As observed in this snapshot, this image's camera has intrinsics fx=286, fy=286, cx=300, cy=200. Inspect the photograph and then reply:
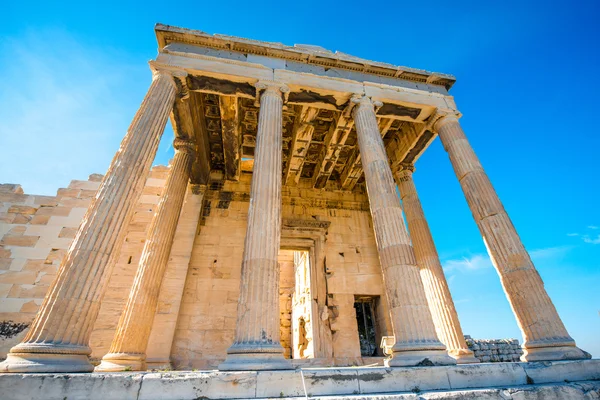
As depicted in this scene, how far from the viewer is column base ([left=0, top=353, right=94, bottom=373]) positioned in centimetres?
438

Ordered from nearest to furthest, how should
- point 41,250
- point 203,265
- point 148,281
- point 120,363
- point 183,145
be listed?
point 120,363, point 148,281, point 41,250, point 183,145, point 203,265

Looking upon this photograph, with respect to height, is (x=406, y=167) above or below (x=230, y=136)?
below

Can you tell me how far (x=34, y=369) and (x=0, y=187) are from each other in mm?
10952

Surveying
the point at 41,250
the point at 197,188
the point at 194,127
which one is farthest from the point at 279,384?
the point at 41,250

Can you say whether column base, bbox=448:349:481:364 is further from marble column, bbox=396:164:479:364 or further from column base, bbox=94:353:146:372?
column base, bbox=94:353:146:372

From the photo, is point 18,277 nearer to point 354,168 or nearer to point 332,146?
point 332,146

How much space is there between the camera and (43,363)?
4.57 m

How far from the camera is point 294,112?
457 inches

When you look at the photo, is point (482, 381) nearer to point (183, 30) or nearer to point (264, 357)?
point (264, 357)

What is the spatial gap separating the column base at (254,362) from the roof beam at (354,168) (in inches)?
388

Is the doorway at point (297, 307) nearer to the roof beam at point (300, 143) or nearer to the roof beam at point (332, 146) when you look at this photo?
the roof beam at point (300, 143)

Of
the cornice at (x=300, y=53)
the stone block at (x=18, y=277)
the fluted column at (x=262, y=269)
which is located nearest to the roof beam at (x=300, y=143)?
the cornice at (x=300, y=53)

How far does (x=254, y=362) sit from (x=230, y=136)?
8.91 meters

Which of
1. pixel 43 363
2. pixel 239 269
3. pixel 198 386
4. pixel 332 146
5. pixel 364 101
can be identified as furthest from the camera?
pixel 332 146
